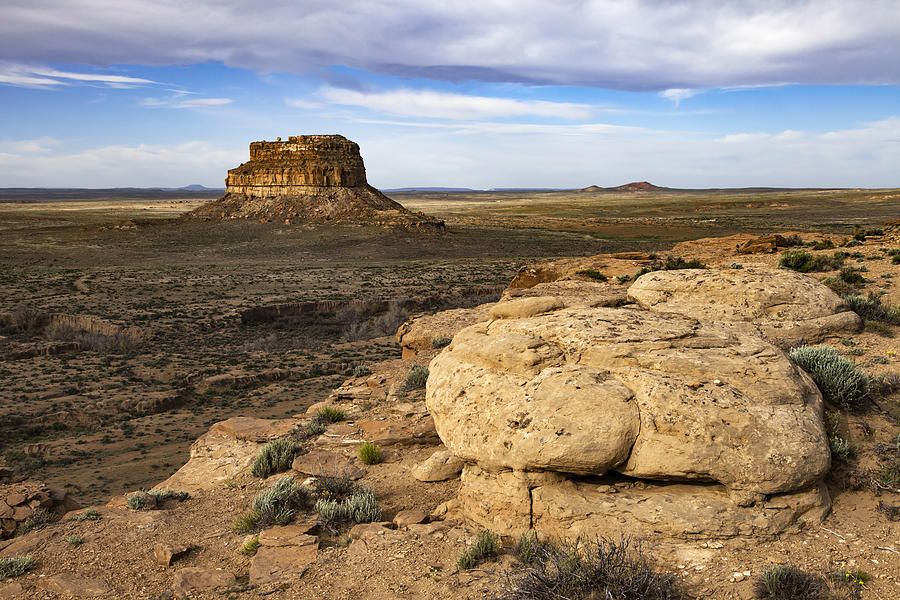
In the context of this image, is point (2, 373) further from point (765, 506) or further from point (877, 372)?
point (877, 372)

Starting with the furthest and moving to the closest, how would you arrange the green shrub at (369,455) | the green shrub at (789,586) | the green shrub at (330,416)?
1. the green shrub at (330,416)
2. the green shrub at (369,455)
3. the green shrub at (789,586)

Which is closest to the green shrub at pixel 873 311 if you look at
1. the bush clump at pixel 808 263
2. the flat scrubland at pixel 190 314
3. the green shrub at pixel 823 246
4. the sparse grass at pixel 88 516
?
the bush clump at pixel 808 263

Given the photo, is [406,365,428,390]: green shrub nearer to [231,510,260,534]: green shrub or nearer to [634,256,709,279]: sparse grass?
[231,510,260,534]: green shrub

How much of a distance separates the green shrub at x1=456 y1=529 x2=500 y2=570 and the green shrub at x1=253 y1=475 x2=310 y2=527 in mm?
2294

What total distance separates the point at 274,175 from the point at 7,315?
2047 inches

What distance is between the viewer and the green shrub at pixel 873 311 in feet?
33.3

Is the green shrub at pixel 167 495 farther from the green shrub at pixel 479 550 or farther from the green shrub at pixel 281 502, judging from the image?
the green shrub at pixel 479 550

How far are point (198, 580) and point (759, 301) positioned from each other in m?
8.61

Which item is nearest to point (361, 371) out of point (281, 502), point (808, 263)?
point (281, 502)

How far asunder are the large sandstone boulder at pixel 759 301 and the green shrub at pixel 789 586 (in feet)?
17.0

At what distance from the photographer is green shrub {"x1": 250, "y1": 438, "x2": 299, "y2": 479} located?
8.05 meters

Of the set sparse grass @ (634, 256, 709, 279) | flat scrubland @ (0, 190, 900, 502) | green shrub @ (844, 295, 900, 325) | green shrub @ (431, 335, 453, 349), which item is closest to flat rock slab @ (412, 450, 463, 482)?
green shrub @ (431, 335, 453, 349)

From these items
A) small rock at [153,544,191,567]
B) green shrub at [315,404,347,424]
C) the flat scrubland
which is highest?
green shrub at [315,404,347,424]

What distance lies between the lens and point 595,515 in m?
5.34
